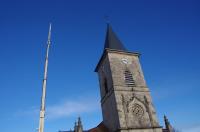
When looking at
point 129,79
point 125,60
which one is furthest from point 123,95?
point 125,60

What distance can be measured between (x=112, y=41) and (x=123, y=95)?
8.84 metres

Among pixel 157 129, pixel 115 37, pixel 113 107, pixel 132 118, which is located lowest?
pixel 157 129

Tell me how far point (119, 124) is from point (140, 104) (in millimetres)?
3621

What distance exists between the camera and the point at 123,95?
21344mm

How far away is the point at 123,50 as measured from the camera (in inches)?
1005

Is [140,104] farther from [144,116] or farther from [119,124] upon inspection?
[119,124]

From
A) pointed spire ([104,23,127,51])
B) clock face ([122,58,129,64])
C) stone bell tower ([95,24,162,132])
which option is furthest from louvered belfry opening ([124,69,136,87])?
pointed spire ([104,23,127,51])

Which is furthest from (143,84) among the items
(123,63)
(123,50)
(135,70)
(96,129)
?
(96,129)

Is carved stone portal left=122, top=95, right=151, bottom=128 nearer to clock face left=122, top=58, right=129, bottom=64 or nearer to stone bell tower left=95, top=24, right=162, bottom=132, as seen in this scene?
stone bell tower left=95, top=24, right=162, bottom=132

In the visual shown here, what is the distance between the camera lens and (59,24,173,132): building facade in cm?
2007

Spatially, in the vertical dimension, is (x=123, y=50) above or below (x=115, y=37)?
below

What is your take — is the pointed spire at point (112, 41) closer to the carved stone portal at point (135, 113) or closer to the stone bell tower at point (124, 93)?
the stone bell tower at point (124, 93)

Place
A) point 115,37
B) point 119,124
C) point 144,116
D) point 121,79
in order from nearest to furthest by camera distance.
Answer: point 119,124 → point 144,116 → point 121,79 → point 115,37

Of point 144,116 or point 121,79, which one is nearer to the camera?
point 144,116
